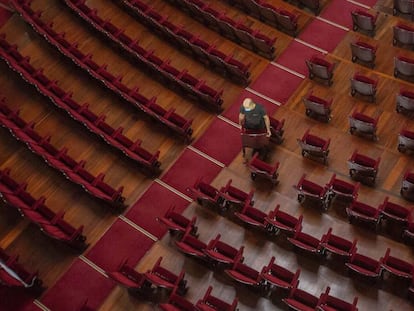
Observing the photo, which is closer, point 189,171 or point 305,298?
point 305,298

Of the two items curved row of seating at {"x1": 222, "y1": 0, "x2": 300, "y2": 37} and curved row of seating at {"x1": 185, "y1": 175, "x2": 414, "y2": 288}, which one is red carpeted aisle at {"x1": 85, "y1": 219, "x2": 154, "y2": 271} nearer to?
curved row of seating at {"x1": 185, "y1": 175, "x2": 414, "y2": 288}

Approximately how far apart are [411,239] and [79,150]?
0.57 metres

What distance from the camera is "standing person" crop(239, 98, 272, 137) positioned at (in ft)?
2.67

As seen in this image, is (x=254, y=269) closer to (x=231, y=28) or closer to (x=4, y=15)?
(x=231, y=28)

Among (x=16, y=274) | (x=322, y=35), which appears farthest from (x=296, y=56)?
(x=16, y=274)

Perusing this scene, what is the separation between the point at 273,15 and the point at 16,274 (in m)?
0.66

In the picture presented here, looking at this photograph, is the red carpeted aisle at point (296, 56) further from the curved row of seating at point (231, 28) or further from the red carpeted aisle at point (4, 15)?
the red carpeted aisle at point (4, 15)

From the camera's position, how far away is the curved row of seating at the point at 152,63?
0.97 meters

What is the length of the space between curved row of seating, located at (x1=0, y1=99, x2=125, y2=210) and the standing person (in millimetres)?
228

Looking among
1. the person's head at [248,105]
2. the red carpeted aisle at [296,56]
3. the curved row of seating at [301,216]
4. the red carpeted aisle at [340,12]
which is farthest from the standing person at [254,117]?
the red carpeted aisle at [340,12]

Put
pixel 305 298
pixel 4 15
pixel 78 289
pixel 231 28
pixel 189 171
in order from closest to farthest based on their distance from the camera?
pixel 305 298, pixel 78 289, pixel 189 171, pixel 231 28, pixel 4 15

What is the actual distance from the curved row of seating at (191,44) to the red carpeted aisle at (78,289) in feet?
1.44

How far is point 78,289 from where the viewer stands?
83 cm

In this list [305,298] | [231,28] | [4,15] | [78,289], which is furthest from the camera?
[4,15]
